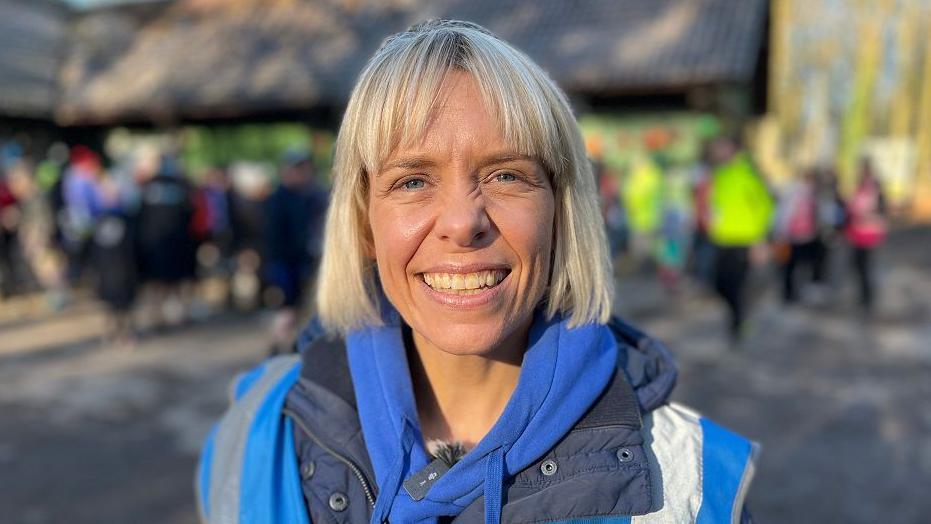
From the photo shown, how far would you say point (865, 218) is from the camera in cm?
775

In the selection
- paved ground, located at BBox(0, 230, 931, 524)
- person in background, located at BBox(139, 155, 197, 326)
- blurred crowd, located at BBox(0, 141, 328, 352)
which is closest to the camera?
paved ground, located at BBox(0, 230, 931, 524)

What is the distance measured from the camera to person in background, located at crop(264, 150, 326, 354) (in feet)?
21.3

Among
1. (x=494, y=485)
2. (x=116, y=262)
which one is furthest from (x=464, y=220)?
(x=116, y=262)

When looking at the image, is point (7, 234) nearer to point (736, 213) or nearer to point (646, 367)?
point (736, 213)

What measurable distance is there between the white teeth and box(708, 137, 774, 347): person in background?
5.30 m

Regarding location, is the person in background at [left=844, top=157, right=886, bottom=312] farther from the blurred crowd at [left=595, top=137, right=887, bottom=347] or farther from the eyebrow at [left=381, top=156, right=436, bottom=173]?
the eyebrow at [left=381, top=156, right=436, bottom=173]

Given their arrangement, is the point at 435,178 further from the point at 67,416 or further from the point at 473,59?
the point at 67,416

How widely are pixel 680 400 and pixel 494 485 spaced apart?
13.6ft

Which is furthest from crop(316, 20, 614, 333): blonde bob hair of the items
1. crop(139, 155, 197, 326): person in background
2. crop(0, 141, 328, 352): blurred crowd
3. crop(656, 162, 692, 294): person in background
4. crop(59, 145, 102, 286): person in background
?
crop(656, 162, 692, 294): person in background

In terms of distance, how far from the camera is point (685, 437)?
130 centimetres

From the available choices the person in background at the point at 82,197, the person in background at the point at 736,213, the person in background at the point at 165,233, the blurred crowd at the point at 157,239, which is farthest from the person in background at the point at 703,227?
the person in background at the point at 82,197

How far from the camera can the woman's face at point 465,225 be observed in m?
1.23

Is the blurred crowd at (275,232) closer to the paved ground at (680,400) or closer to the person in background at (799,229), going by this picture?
the person in background at (799,229)

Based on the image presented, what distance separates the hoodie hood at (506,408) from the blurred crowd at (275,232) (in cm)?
476
